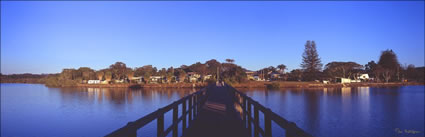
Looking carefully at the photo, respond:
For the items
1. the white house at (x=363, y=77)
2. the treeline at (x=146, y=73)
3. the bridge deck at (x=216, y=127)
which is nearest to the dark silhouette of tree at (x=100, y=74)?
A: the treeline at (x=146, y=73)

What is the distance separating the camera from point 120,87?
8225 cm

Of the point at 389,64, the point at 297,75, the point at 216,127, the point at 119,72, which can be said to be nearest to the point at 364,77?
the point at 389,64

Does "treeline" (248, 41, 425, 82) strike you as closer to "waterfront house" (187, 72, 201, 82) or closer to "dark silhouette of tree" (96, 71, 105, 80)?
"waterfront house" (187, 72, 201, 82)

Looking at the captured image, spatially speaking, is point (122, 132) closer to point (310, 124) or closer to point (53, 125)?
point (310, 124)

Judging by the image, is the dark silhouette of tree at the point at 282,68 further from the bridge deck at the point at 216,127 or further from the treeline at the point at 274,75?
the bridge deck at the point at 216,127

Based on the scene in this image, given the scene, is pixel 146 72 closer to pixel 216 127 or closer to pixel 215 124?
pixel 215 124

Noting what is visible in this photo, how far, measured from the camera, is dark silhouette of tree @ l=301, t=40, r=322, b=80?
85000 millimetres

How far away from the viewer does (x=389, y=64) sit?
94.1 meters

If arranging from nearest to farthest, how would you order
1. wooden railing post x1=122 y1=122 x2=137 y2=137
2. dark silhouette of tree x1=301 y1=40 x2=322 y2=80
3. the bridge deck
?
wooden railing post x1=122 y1=122 x2=137 y2=137, the bridge deck, dark silhouette of tree x1=301 y1=40 x2=322 y2=80

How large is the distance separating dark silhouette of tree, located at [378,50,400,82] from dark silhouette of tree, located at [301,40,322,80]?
26.4 metres

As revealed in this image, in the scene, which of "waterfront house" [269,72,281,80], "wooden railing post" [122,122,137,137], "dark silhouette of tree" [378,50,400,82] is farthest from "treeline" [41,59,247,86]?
"wooden railing post" [122,122,137,137]

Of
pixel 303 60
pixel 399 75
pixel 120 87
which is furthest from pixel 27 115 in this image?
pixel 399 75

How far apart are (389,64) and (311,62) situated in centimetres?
3157

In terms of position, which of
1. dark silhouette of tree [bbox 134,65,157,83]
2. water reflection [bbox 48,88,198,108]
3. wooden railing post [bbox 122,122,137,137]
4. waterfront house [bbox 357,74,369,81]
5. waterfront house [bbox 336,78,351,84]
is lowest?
water reflection [bbox 48,88,198,108]
